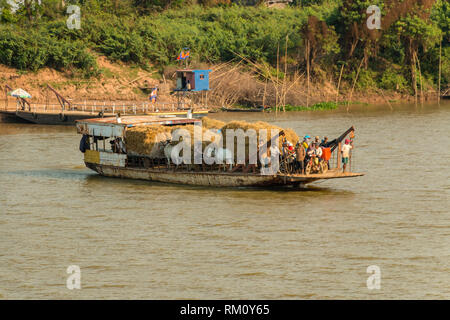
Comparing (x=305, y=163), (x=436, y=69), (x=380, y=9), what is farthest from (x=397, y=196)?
(x=436, y=69)

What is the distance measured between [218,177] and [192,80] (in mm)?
31537

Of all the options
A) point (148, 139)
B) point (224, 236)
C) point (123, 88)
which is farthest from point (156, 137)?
point (123, 88)

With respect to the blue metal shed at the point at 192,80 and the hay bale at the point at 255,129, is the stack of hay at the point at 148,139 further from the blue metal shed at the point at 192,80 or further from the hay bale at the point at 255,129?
the blue metal shed at the point at 192,80

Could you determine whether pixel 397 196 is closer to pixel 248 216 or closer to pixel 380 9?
pixel 248 216

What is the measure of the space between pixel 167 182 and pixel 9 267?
1052 centimetres

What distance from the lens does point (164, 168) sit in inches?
1166

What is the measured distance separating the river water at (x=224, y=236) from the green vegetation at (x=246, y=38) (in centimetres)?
3421

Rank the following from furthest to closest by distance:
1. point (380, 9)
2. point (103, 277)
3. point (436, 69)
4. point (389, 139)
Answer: point (436, 69) < point (380, 9) < point (389, 139) < point (103, 277)

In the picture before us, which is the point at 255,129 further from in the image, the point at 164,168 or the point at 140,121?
the point at 140,121

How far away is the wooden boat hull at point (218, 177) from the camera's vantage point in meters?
26.4

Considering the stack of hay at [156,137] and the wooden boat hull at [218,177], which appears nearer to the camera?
the wooden boat hull at [218,177]

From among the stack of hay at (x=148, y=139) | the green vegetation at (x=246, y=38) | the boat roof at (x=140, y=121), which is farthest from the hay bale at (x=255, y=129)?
the green vegetation at (x=246, y=38)
